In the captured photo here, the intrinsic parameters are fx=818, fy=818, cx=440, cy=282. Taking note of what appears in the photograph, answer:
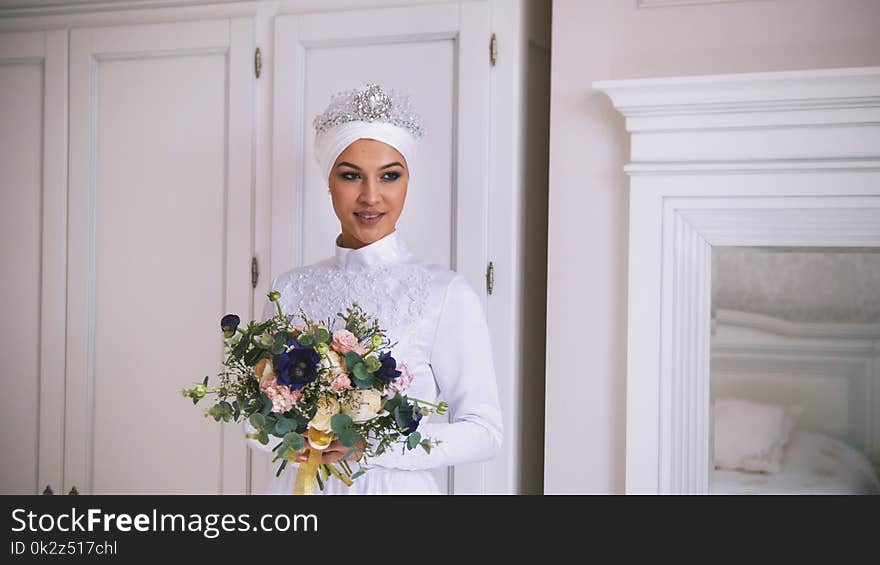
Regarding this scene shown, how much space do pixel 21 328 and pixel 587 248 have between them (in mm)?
1705

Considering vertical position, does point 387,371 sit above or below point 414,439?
above

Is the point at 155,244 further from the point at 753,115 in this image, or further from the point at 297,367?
the point at 753,115

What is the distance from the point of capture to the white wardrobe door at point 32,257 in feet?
7.98

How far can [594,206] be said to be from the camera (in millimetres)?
2016

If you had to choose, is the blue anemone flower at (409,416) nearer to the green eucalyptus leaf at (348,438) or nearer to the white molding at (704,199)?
the green eucalyptus leaf at (348,438)

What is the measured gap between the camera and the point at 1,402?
2479mm

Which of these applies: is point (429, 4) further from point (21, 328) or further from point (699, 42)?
point (21, 328)

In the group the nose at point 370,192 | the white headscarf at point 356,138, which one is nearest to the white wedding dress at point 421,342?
the nose at point 370,192

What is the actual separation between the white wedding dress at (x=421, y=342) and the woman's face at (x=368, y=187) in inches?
1.9

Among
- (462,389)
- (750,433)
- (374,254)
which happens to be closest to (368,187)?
(374,254)

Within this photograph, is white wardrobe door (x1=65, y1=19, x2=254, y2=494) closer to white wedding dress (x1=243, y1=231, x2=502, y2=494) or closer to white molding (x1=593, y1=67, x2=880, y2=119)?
white wedding dress (x1=243, y1=231, x2=502, y2=494)

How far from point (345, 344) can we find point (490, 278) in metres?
0.73

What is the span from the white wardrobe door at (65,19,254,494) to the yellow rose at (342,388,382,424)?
945 millimetres
